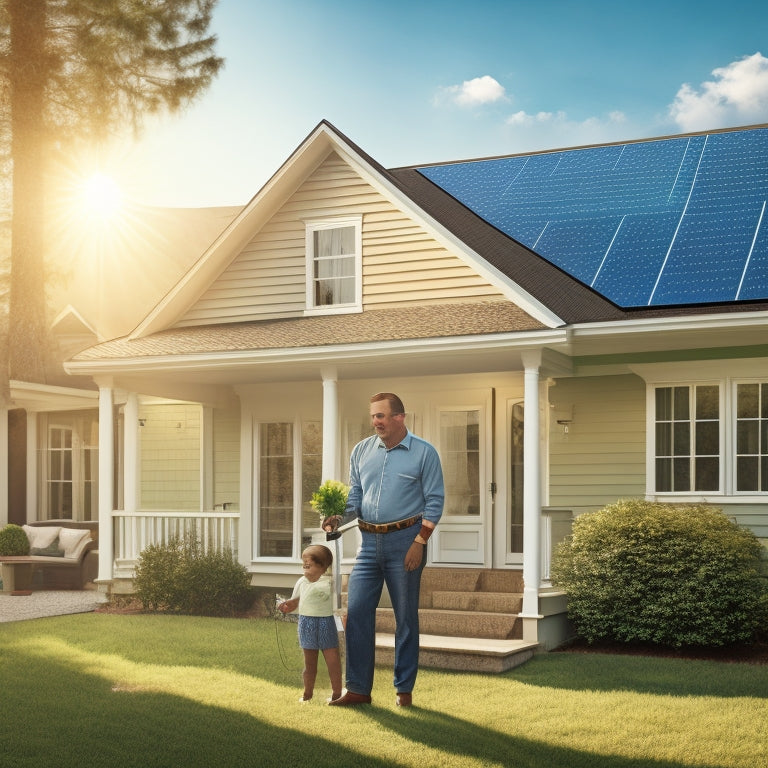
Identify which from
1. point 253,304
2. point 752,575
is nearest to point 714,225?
point 752,575

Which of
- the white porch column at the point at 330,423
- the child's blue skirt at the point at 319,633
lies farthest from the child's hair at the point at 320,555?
the white porch column at the point at 330,423

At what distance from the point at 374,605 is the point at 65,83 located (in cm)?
1670

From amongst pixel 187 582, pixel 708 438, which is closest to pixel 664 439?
pixel 708 438

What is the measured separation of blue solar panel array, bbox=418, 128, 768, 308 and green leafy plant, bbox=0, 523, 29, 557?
326 inches

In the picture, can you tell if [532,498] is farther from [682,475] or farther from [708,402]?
[708,402]

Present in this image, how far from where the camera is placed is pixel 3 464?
18.8 metres

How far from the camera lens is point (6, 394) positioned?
1897 centimetres

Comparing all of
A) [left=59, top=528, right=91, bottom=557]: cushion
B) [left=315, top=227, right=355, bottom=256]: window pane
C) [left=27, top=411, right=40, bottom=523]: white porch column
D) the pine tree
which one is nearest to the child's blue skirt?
[left=315, top=227, right=355, bottom=256]: window pane

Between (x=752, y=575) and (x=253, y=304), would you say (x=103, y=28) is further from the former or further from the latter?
(x=752, y=575)

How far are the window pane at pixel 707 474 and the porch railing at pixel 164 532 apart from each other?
A: 5598mm

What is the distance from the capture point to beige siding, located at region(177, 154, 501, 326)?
13.5m

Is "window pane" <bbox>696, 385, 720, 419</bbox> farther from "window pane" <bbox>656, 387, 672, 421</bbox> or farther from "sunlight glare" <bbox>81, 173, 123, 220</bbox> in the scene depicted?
"sunlight glare" <bbox>81, 173, 123, 220</bbox>

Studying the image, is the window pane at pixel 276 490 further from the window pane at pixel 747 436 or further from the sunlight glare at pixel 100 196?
the sunlight glare at pixel 100 196

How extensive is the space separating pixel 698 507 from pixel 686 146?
6.26m
